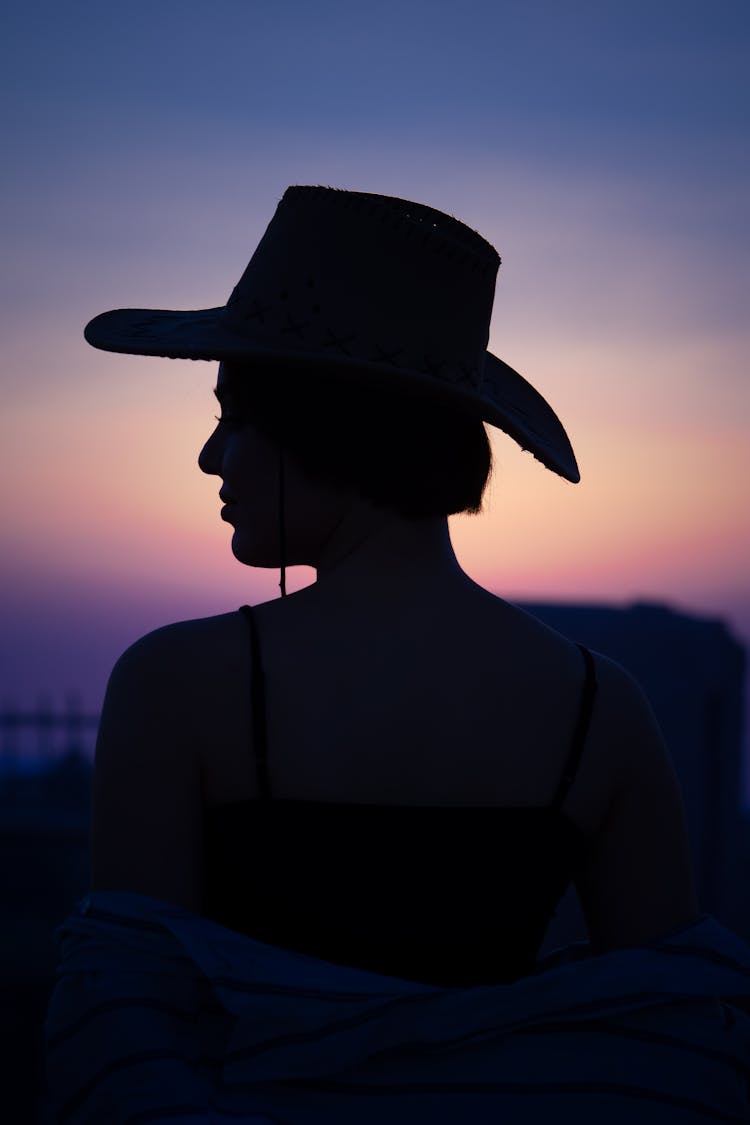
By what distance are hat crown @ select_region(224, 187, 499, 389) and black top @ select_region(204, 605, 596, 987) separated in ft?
1.51

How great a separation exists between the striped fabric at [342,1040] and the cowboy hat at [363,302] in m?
0.81

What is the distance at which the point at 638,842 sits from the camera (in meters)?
1.78

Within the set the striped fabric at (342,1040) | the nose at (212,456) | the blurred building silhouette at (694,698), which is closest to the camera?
the striped fabric at (342,1040)

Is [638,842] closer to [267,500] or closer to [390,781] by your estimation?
[390,781]

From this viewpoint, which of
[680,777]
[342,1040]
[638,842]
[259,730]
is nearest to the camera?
[342,1040]

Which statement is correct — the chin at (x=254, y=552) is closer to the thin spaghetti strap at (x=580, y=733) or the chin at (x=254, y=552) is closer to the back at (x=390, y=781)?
the back at (x=390, y=781)

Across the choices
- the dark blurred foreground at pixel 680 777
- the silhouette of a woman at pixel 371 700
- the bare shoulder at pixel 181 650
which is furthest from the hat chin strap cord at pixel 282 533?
the dark blurred foreground at pixel 680 777

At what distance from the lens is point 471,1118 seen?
4.68 ft

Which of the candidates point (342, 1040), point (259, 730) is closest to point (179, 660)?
point (259, 730)

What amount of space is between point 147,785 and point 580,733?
0.63 metres

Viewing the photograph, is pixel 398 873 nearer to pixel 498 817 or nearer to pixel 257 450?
pixel 498 817

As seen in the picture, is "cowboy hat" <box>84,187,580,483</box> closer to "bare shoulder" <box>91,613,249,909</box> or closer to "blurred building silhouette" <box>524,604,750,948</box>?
"bare shoulder" <box>91,613,249,909</box>

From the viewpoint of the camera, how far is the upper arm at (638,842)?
1.76 m

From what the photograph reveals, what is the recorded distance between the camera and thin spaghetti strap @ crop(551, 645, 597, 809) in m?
1.68
